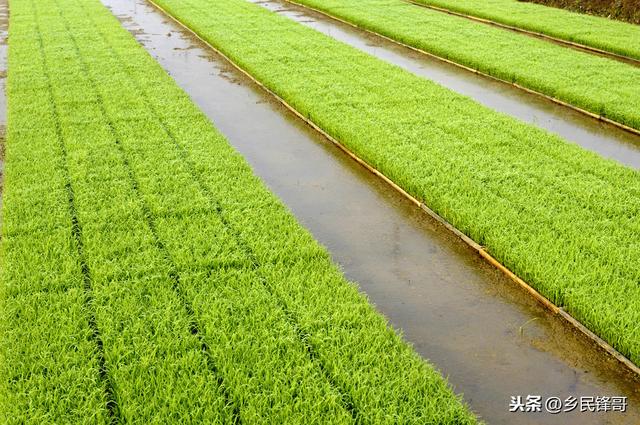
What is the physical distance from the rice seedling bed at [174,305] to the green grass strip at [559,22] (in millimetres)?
8784

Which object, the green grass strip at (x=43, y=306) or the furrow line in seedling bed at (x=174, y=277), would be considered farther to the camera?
the furrow line in seedling bed at (x=174, y=277)

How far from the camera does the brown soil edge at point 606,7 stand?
→ 1447 centimetres

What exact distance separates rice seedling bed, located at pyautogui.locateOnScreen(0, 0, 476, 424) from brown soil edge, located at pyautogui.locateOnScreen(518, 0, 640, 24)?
12645mm

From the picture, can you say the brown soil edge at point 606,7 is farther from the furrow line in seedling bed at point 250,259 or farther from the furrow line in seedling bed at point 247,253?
the furrow line in seedling bed at point 250,259

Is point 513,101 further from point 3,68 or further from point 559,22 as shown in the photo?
point 3,68

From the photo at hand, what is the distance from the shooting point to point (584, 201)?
5.07m

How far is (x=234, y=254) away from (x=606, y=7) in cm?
1485

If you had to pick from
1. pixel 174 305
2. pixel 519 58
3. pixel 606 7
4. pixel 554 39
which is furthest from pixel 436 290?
pixel 606 7

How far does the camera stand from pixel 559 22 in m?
13.5

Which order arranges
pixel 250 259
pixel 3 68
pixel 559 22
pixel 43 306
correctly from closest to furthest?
pixel 43 306 < pixel 250 259 < pixel 3 68 < pixel 559 22

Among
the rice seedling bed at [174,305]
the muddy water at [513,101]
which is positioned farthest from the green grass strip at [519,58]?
the rice seedling bed at [174,305]

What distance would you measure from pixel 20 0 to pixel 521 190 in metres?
15.7

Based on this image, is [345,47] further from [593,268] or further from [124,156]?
[593,268]

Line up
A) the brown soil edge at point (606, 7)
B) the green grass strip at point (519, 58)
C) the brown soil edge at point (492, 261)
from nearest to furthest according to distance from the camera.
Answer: the brown soil edge at point (492, 261) < the green grass strip at point (519, 58) < the brown soil edge at point (606, 7)
